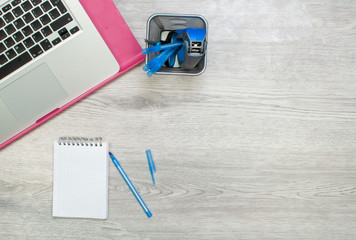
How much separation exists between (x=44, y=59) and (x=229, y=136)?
46 cm

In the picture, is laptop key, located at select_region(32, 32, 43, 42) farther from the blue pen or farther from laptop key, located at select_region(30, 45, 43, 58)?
the blue pen

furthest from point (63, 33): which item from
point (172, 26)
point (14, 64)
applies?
point (172, 26)

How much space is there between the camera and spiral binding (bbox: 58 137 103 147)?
2.35ft

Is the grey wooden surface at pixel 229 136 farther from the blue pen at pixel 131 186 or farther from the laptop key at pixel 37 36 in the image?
the laptop key at pixel 37 36

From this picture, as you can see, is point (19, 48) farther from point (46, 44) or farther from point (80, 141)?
point (80, 141)

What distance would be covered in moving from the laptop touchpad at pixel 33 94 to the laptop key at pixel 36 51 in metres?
0.02

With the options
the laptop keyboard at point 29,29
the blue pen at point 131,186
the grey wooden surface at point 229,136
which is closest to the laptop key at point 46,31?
the laptop keyboard at point 29,29

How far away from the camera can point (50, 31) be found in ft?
2.09

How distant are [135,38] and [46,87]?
23cm

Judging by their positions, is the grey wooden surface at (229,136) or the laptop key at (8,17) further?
the grey wooden surface at (229,136)

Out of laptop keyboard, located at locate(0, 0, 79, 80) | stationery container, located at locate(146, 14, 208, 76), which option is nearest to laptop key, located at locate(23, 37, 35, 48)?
laptop keyboard, located at locate(0, 0, 79, 80)

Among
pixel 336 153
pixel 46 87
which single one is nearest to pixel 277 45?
pixel 336 153

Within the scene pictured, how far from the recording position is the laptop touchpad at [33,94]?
656 millimetres

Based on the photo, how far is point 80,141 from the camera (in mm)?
722
